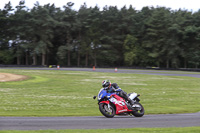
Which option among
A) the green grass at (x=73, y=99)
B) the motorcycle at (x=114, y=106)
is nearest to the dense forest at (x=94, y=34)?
the green grass at (x=73, y=99)

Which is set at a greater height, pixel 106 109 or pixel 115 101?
pixel 115 101

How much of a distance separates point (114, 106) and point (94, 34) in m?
71.8

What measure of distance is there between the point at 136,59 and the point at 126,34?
38.1 feet

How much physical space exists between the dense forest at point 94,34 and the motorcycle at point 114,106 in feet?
206

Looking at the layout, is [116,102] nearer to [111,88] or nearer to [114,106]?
[114,106]

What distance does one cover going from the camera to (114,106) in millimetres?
11883

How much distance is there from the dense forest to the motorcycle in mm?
62661

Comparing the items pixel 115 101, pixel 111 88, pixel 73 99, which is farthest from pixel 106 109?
pixel 73 99

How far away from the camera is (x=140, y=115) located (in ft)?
39.1

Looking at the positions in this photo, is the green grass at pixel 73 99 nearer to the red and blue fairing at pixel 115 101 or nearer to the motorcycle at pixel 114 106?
the motorcycle at pixel 114 106

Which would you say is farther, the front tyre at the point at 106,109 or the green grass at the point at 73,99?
the green grass at the point at 73,99

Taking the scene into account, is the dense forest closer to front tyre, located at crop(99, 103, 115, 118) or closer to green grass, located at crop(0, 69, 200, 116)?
green grass, located at crop(0, 69, 200, 116)

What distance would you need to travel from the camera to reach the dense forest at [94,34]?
7606 cm

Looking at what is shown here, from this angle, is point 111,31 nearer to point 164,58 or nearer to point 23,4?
point 164,58
